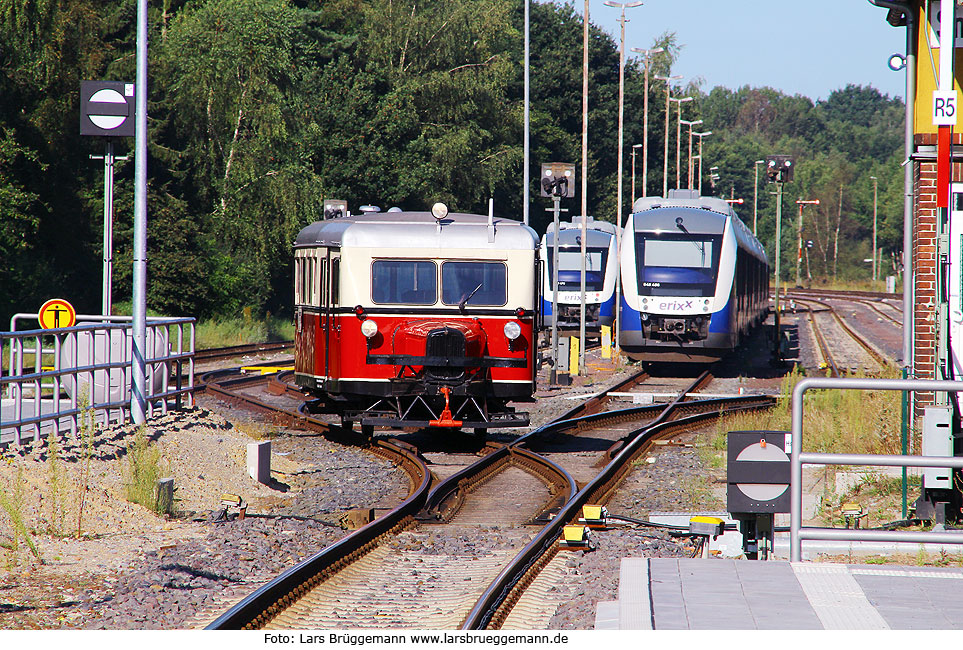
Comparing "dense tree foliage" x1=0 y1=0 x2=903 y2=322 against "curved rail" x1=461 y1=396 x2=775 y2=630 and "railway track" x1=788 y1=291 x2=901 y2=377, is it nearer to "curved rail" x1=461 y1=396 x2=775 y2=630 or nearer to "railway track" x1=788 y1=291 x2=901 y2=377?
"railway track" x1=788 y1=291 x2=901 y2=377

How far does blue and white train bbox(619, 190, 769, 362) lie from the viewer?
92.2 feet

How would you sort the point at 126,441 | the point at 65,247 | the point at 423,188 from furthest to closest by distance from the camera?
the point at 423,188, the point at 65,247, the point at 126,441

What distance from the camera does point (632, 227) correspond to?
28.5 meters

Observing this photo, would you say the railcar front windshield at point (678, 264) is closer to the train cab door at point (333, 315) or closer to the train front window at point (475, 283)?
the train front window at point (475, 283)

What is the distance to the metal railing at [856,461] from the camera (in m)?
7.89

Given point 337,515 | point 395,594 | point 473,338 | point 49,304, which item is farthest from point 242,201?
point 395,594

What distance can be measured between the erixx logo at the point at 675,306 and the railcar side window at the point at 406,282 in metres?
13.1

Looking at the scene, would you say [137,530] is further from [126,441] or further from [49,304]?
[49,304]

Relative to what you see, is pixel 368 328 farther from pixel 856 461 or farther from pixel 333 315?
pixel 856 461

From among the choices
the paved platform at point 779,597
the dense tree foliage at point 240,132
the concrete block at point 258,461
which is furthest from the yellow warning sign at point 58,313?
the dense tree foliage at point 240,132

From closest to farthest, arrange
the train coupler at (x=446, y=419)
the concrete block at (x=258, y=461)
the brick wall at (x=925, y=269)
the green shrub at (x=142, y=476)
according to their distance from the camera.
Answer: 1. the green shrub at (x=142, y=476)
2. the brick wall at (x=925, y=269)
3. the concrete block at (x=258, y=461)
4. the train coupler at (x=446, y=419)

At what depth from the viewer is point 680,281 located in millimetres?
28156

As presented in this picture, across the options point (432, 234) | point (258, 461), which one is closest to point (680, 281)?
point (432, 234)
